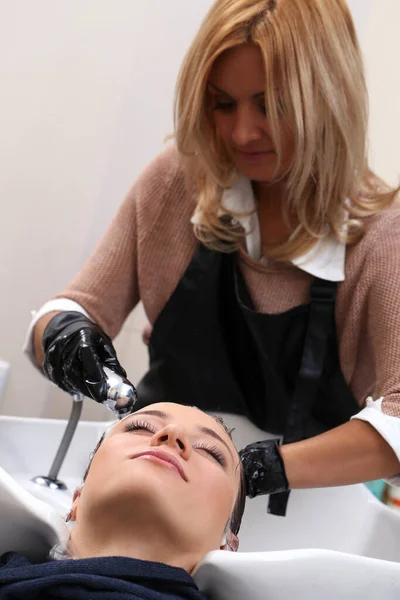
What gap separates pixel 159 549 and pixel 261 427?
64 centimetres

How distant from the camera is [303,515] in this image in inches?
54.6

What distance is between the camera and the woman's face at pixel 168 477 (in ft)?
2.72

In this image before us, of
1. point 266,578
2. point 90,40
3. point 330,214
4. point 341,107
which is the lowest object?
point 266,578

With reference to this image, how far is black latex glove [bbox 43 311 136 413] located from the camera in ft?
4.02

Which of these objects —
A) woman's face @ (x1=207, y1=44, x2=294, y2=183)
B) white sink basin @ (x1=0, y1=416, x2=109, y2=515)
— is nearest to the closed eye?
woman's face @ (x1=207, y1=44, x2=294, y2=183)

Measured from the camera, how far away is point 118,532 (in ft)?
2.72

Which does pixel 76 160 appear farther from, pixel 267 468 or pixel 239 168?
pixel 267 468

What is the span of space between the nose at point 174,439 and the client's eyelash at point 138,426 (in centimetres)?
5

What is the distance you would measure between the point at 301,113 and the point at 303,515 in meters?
0.74

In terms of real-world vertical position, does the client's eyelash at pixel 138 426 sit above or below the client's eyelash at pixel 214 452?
above

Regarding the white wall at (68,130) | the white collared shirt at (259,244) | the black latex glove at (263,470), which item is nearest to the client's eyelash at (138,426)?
the black latex glove at (263,470)

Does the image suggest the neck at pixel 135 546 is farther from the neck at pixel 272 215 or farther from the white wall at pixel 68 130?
the white wall at pixel 68 130

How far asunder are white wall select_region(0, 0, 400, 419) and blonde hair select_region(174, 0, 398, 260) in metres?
0.55

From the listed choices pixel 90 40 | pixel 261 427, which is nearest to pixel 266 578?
pixel 261 427
